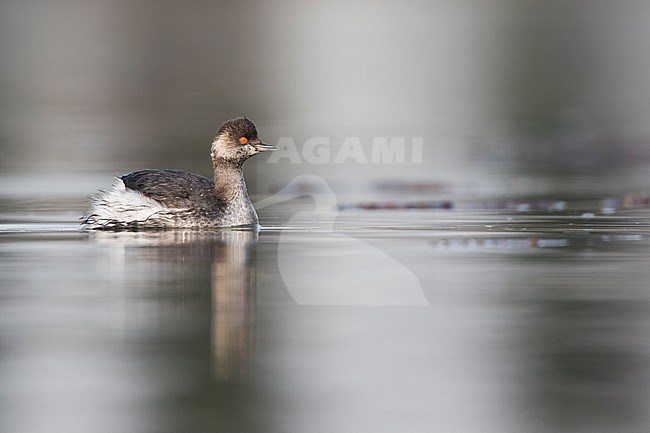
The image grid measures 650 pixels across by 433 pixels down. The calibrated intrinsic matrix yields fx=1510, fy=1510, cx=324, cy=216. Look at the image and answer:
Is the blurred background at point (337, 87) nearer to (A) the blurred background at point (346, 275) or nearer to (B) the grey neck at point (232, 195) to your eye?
(A) the blurred background at point (346, 275)

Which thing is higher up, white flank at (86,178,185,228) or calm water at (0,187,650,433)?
white flank at (86,178,185,228)

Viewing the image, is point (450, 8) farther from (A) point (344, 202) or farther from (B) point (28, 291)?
(B) point (28, 291)

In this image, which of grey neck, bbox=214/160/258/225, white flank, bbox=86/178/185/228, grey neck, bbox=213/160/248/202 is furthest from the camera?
grey neck, bbox=213/160/248/202

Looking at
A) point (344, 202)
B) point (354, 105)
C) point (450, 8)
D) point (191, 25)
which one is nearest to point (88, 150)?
point (344, 202)

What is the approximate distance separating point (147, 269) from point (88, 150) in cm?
1285

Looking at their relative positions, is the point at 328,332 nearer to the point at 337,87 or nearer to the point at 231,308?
the point at 231,308

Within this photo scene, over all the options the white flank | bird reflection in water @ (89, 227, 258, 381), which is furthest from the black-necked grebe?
bird reflection in water @ (89, 227, 258, 381)

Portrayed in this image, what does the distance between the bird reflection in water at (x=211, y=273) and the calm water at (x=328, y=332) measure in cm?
3

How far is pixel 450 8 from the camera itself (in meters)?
73.9

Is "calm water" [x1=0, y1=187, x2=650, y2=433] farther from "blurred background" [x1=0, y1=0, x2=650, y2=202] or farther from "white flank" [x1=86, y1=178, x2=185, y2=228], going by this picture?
"blurred background" [x1=0, y1=0, x2=650, y2=202]

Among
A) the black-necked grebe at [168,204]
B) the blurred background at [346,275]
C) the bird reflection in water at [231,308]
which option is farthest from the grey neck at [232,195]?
the bird reflection in water at [231,308]

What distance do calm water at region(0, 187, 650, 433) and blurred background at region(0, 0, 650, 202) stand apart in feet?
19.0

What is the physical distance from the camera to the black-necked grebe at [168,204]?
14.4 metres

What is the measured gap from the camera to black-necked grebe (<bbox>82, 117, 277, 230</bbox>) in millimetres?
14430
